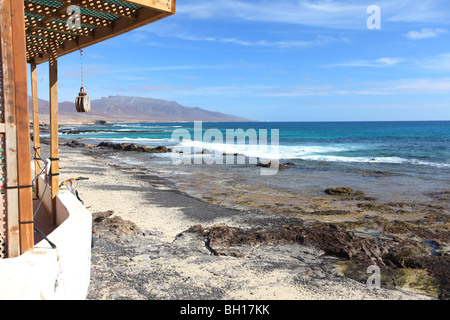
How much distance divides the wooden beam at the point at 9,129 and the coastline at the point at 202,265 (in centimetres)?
170

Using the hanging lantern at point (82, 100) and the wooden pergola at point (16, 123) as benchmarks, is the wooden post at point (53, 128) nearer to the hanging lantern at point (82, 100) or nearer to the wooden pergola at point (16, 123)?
the hanging lantern at point (82, 100)

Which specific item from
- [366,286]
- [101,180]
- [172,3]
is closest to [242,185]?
[101,180]

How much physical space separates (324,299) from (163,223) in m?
4.14

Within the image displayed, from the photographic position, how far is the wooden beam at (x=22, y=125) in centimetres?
264

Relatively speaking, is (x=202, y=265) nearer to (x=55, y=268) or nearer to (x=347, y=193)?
(x=55, y=268)

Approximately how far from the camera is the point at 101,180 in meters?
13.3

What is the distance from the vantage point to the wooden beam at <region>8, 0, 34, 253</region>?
264 cm

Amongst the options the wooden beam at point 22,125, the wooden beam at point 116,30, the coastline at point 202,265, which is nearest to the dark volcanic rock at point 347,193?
the coastline at point 202,265

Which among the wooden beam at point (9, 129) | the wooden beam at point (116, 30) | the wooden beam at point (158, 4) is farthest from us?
the wooden beam at point (116, 30)

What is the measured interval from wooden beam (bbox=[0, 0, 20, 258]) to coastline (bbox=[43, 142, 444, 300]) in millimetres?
1701

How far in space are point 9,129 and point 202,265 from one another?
11.4 ft

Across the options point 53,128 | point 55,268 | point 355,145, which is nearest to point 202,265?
point 55,268

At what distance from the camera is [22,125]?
269 cm

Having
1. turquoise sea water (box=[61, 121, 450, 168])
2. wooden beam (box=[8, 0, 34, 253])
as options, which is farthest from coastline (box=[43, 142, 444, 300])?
turquoise sea water (box=[61, 121, 450, 168])
